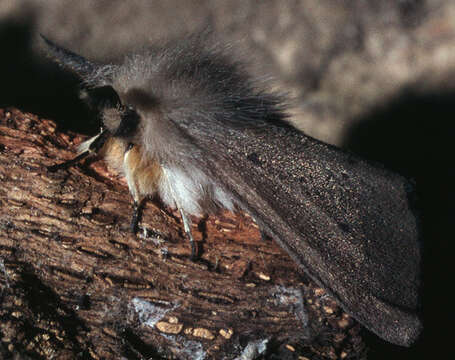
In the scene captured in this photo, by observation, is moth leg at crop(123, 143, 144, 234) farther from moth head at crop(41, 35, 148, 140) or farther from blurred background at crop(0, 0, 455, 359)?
blurred background at crop(0, 0, 455, 359)

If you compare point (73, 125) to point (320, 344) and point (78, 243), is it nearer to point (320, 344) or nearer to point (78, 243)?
point (78, 243)

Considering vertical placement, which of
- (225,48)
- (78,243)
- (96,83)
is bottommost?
(78,243)

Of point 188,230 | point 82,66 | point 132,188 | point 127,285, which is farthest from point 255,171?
point 82,66

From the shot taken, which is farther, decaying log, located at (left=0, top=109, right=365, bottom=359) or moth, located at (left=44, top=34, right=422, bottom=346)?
moth, located at (left=44, top=34, right=422, bottom=346)

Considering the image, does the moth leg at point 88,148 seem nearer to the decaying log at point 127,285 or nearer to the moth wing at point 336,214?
the decaying log at point 127,285

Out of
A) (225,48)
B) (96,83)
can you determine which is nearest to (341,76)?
(225,48)

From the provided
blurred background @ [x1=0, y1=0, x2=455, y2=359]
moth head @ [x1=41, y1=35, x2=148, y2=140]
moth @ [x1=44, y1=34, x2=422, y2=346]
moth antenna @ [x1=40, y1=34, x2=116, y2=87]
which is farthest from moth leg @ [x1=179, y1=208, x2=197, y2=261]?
blurred background @ [x1=0, y1=0, x2=455, y2=359]

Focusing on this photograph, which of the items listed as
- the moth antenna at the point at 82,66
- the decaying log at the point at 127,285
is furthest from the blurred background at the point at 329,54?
the decaying log at the point at 127,285

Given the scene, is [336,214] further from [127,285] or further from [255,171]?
[127,285]
